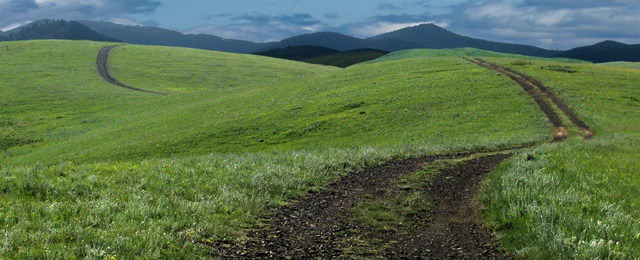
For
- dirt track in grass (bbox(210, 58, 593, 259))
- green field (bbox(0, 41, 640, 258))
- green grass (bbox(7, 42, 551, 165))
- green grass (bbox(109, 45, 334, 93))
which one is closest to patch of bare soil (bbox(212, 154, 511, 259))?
dirt track in grass (bbox(210, 58, 593, 259))

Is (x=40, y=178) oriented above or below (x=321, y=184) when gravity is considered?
above

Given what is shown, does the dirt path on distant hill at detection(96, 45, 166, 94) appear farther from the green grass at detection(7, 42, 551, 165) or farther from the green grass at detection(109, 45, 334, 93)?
the green grass at detection(7, 42, 551, 165)

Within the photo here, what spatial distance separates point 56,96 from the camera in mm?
77812

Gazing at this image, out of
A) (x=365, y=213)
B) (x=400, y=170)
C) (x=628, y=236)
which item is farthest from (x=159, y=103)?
(x=628, y=236)

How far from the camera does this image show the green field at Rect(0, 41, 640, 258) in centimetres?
872

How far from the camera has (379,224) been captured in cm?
1063

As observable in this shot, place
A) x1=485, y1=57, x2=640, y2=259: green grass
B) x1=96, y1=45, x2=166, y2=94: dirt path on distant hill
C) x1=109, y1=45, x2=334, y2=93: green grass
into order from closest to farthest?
x1=485, y1=57, x2=640, y2=259: green grass → x1=96, y1=45, x2=166, y2=94: dirt path on distant hill → x1=109, y1=45, x2=334, y2=93: green grass

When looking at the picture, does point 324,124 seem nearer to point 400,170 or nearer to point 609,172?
point 400,170

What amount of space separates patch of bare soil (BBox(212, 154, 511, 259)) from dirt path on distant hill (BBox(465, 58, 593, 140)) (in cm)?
2202

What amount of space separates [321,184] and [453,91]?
133ft

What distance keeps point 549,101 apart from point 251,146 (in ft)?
102

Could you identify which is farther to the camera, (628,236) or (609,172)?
(609,172)

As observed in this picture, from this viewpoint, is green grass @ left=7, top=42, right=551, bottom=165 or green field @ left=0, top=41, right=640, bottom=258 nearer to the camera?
green field @ left=0, top=41, right=640, bottom=258

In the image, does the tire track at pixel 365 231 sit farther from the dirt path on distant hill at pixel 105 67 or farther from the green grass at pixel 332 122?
the dirt path on distant hill at pixel 105 67
